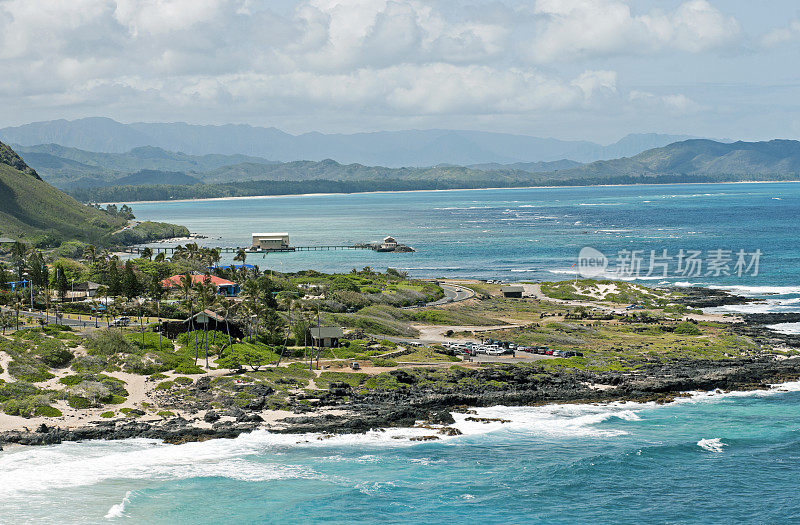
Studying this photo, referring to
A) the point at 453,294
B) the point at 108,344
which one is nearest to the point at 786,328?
the point at 453,294

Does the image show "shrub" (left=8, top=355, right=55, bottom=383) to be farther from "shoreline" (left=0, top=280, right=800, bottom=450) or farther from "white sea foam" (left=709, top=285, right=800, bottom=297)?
"white sea foam" (left=709, top=285, right=800, bottom=297)

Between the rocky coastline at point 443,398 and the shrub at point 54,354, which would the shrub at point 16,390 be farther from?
the rocky coastline at point 443,398

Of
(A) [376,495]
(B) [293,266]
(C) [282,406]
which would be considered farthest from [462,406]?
(B) [293,266]

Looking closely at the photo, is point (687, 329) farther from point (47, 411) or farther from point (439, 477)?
point (47, 411)

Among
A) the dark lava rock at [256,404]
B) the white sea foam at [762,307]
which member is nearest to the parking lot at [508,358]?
the dark lava rock at [256,404]

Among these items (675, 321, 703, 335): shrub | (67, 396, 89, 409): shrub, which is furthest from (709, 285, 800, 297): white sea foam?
(67, 396, 89, 409): shrub

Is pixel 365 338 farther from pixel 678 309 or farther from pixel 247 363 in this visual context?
pixel 678 309
